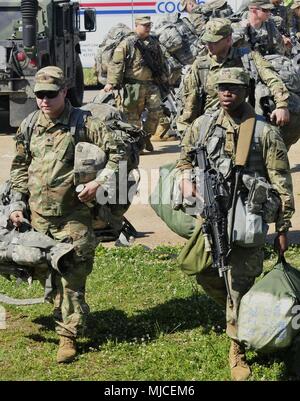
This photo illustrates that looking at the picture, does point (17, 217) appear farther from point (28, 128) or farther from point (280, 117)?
point (280, 117)

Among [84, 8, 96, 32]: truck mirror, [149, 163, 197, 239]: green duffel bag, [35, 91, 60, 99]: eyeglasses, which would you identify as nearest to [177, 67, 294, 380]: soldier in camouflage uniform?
[35, 91, 60, 99]: eyeglasses

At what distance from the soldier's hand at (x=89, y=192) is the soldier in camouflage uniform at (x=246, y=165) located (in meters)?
0.57

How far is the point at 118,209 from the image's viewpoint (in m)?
6.67

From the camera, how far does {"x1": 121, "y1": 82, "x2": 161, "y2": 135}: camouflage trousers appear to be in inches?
548

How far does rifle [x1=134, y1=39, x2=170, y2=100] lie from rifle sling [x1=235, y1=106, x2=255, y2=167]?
7.92 meters

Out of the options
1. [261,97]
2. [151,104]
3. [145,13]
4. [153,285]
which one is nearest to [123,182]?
[153,285]

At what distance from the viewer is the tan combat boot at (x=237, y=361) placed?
19.9 feet

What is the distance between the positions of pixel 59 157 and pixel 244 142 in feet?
4.14

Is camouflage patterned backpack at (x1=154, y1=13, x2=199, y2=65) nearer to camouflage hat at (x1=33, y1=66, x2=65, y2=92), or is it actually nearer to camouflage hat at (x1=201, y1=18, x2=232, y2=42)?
camouflage hat at (x1=201, y1=18, x2=232, y2=42)

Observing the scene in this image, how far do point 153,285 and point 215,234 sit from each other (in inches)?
91.5

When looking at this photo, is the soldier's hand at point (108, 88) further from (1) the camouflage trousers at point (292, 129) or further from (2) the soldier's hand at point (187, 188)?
(2) the soldier's hand at point (187, 188)

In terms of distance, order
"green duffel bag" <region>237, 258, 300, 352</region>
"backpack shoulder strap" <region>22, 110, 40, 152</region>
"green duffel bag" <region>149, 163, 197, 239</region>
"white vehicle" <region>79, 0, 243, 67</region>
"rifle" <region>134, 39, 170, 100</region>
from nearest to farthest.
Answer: "green duffel bag" <region>237, 258, 300, 352</region> < "backpack shoulder strap" <region>22, 110, 40, 152</region> < "green duffel bag" <region>149, 163, 197, 239</region> < "rifle" <region>134, 39, 170, 100</region> < "white vehicle" <region>79, 0, 243, 67</region>

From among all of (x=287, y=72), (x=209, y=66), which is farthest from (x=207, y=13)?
(x=209, y=66)

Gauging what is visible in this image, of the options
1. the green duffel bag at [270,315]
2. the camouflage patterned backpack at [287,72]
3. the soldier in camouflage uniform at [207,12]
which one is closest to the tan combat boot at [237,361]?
the green duffel bag at [270,315]
